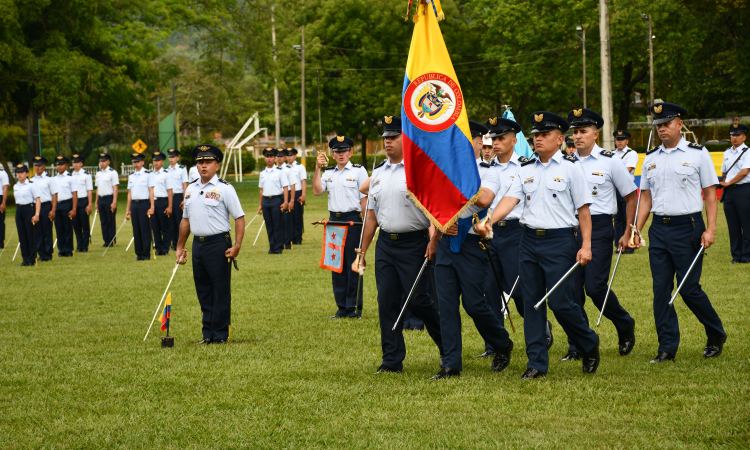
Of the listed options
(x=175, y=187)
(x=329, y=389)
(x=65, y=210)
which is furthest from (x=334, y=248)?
(x=65, y=210)

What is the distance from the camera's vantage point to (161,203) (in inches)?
758

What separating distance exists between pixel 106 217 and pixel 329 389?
15527mm

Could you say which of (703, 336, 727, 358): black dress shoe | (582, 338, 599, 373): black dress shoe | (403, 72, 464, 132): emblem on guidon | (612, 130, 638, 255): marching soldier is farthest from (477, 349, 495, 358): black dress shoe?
(612, 130, 638, 255): marching soldier

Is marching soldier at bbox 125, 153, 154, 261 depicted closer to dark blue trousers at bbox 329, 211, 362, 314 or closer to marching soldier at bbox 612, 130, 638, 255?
dark blue trousers at bbox 329, 211, 362, 314

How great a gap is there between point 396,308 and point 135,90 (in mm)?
36495

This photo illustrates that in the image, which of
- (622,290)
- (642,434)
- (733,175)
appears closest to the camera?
(642,434)

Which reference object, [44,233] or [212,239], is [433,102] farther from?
[44,233]

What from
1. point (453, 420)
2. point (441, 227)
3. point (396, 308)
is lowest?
point (453, 420)

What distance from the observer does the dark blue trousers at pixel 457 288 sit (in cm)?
689

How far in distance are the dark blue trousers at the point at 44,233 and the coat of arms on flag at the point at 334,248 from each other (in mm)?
9957

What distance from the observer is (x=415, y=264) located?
A: 7.14 meters

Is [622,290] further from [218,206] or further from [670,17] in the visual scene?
[670,17]

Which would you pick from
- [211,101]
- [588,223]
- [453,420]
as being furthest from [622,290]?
[211,101]

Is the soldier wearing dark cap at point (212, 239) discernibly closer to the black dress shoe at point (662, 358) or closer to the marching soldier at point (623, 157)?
the black dress shoe at point (662, 358)
